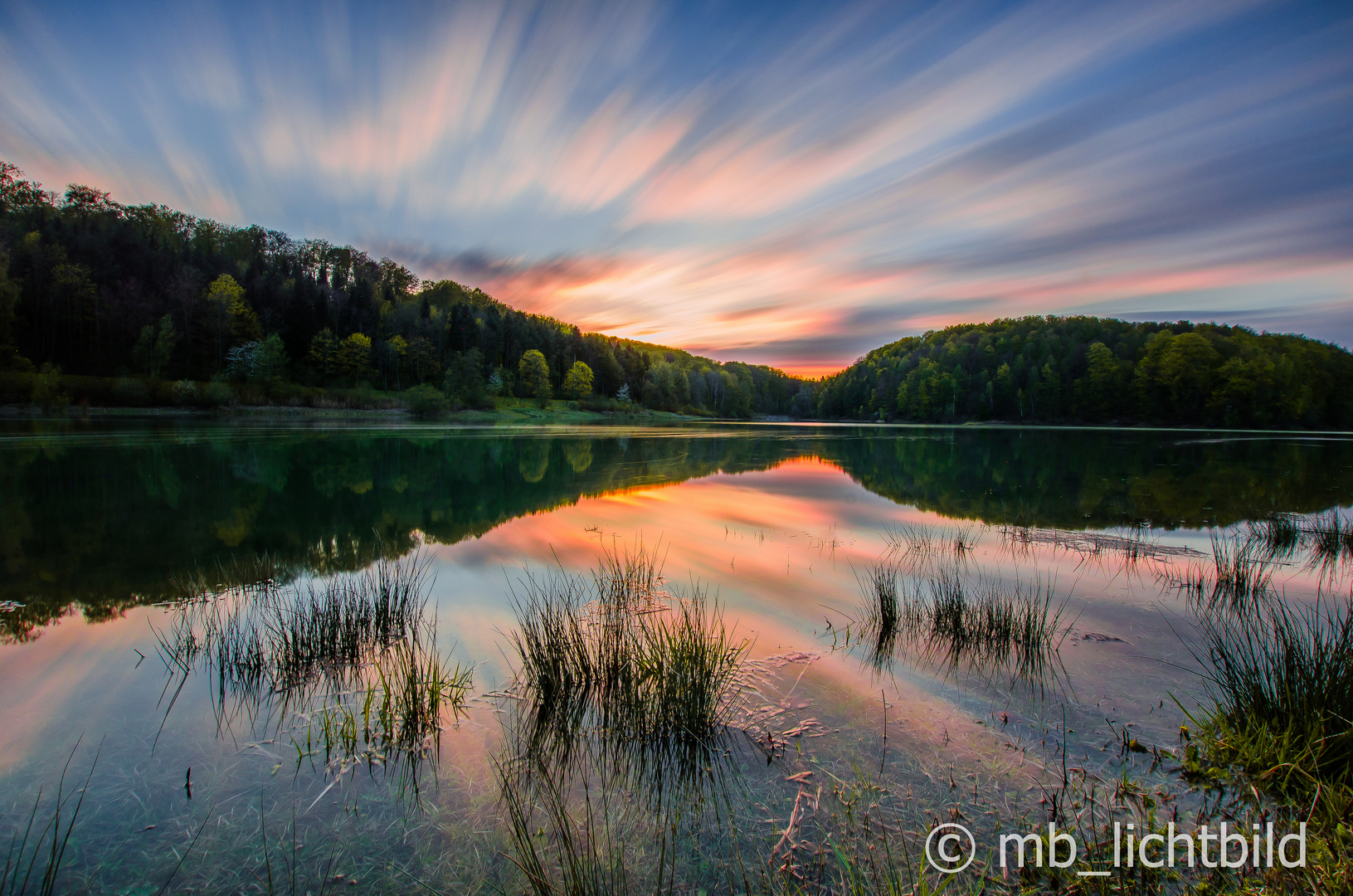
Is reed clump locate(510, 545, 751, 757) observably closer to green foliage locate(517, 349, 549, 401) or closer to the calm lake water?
the calm lake water

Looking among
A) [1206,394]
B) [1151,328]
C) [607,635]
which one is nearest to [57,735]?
[607,635]

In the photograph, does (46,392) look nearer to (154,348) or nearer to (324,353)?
(154,348)

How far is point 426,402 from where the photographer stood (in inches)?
2394

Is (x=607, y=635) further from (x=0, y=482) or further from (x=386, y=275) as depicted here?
(x=386, y=275)

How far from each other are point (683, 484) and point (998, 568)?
36.9 feet

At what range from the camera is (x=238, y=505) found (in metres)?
12.9

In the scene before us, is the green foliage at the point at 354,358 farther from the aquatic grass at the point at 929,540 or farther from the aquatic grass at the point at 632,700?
the aquatic grass at the point at 632,700

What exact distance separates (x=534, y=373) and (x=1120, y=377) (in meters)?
91.5

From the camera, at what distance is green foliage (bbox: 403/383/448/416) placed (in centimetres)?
6081

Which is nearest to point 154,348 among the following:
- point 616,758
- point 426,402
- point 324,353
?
point 324,353

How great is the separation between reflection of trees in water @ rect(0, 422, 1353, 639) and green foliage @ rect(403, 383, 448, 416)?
28.9 metres

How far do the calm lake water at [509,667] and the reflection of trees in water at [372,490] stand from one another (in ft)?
0.43

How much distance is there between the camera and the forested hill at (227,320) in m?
58.0

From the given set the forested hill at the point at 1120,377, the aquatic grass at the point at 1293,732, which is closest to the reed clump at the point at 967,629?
the aquatic grass at the point at 1293,732
